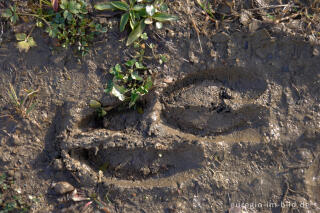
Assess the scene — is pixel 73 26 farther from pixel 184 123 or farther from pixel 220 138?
pixel 220 138

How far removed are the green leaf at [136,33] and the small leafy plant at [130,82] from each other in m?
0.18

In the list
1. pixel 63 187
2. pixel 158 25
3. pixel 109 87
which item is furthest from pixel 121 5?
pixel 63 187

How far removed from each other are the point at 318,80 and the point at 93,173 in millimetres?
2162

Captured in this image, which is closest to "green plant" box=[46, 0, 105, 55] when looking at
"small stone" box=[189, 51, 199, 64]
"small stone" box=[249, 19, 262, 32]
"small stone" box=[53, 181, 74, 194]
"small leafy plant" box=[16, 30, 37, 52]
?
"small leafy plant" box=[16, 30, 37, 52]

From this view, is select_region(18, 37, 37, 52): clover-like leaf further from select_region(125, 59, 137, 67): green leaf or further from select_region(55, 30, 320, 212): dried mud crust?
select_region(125, 59, 137, 67): green leaf

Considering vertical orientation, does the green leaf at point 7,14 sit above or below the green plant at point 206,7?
below

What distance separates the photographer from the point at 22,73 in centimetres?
280

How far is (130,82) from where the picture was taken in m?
2.69

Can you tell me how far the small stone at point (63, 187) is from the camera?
2.64 metres

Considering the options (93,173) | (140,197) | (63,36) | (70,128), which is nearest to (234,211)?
(140,197)

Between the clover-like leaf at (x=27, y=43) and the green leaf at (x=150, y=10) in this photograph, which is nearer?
the green leaf at (x=150, y=10)

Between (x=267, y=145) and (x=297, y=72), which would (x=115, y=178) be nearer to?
(x=267, y=145)

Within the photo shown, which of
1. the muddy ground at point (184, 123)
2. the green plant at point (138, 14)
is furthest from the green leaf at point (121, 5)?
the muddy ground at point (184, 123)

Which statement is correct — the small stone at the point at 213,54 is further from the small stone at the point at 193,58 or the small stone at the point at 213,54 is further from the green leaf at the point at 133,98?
the green leaf at the point at 133,98
